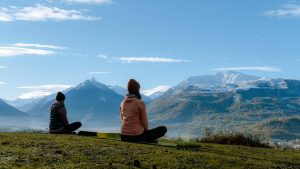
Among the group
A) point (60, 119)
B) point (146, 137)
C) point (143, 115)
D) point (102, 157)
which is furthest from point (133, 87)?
point (60, 119)

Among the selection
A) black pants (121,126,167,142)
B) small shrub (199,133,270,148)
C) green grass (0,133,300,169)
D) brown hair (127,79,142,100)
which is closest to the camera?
green grass (0,133,300,169)

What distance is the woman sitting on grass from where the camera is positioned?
65.0 ft

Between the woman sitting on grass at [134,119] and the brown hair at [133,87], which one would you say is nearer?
the woman sitting on grass at [134,119]

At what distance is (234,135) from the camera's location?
92.7 ft

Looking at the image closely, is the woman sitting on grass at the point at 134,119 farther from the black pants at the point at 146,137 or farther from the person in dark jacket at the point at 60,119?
the person in dark jacket at the point at 60,119

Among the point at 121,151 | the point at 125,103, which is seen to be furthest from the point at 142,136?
the point at 121,151

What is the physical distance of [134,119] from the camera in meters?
20.0

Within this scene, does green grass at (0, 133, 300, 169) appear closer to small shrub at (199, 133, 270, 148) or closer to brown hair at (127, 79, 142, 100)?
brown hair at (127, 79, 142, 100)

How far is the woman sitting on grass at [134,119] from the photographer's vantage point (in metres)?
19.8

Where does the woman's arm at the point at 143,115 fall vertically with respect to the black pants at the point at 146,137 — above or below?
above

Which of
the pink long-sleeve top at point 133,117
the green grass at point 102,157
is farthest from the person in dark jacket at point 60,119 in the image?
the green grass at point 102,157

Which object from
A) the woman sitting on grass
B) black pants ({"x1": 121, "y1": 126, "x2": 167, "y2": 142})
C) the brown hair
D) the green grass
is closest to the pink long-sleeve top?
the woman sitting on grass

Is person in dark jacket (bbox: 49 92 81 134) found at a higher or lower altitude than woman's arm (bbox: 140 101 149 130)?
lower

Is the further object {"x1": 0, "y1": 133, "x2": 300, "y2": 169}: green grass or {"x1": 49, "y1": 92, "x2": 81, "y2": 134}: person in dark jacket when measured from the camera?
{"x1": 49, "y1": 92, "x2": 81, "y2": 134}: person in dark jacket
